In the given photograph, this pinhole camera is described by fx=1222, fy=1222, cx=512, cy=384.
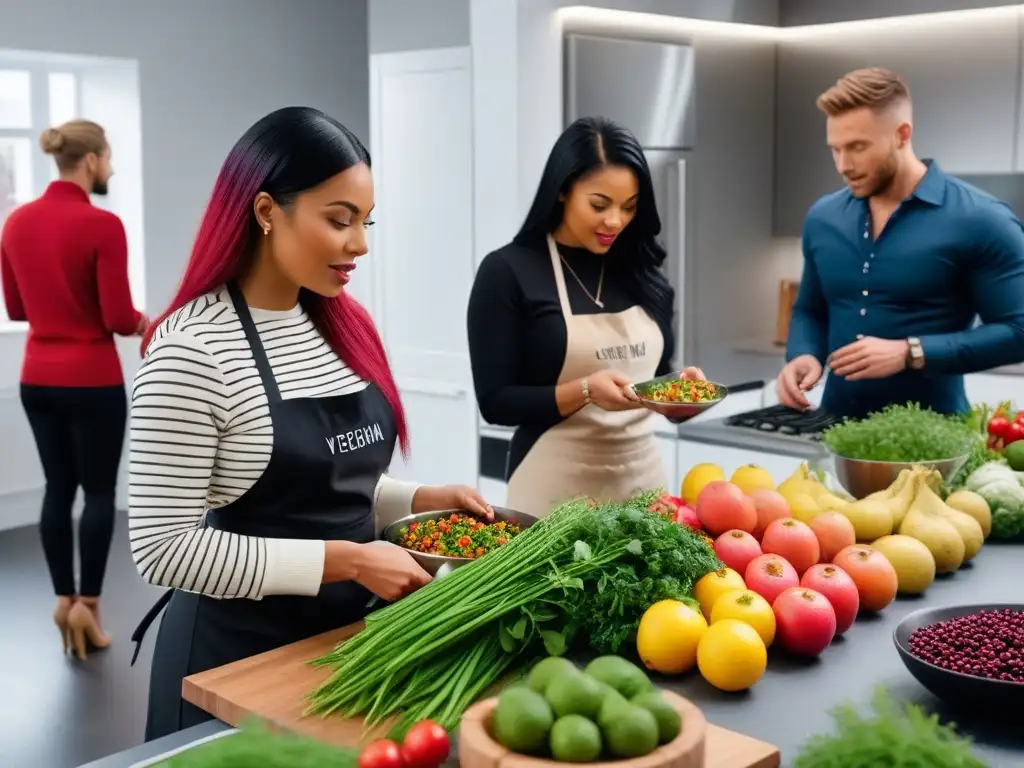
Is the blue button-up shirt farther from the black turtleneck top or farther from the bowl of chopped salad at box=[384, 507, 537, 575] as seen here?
the bowl of chopped salad at box=[384, 507, 537, 575]

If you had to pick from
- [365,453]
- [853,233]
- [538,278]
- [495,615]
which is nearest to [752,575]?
[495,615]

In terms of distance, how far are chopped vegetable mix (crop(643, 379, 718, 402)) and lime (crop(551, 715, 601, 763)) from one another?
4.44ft

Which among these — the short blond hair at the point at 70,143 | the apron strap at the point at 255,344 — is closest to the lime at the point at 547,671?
the apron strap at the point at 255,344

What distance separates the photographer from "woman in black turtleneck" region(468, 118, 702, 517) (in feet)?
9.16

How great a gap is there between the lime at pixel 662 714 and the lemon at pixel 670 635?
1.31ft

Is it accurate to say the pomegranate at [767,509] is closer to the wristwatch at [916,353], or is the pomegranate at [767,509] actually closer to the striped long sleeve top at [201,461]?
the striped long sleeve top at [201,461]

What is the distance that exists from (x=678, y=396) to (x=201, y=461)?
3.68ft

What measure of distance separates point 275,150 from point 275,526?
0.59m

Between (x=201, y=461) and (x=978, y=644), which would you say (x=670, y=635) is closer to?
Result: (x=978, y=644)

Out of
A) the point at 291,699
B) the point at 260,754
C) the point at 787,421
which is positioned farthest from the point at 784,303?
the point at 260,754

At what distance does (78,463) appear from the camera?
15.0 ft

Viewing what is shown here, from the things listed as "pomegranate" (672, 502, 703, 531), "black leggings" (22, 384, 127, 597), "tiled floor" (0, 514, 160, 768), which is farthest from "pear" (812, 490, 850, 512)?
"black leggings" (22, 384, 127, 597)

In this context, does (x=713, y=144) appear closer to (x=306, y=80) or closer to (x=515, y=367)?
(x=306, y=80)

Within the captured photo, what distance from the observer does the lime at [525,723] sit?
126 centimetres
